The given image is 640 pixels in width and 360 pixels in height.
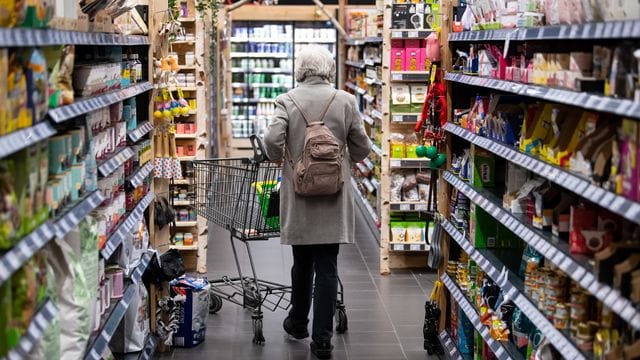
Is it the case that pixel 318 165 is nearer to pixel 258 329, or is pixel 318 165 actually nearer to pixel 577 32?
pixel 258 329

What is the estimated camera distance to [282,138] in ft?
20.0

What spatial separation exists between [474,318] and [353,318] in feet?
6.77

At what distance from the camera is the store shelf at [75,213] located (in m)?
3.47

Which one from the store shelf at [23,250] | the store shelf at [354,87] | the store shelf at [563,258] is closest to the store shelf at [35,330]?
the store shelf at [23,250]

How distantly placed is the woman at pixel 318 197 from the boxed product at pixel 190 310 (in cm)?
73

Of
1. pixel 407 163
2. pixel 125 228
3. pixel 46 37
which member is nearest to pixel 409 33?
pixel 407 163

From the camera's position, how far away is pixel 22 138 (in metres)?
2.98

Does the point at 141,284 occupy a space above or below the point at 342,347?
above

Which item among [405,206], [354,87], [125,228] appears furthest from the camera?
[354,87]

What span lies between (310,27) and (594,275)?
1544 cm

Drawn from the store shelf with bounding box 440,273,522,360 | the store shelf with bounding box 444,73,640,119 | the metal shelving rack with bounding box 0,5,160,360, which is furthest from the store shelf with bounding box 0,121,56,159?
the store shelf with bounding box 440,273,522,360

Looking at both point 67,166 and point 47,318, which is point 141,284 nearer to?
point 67,166

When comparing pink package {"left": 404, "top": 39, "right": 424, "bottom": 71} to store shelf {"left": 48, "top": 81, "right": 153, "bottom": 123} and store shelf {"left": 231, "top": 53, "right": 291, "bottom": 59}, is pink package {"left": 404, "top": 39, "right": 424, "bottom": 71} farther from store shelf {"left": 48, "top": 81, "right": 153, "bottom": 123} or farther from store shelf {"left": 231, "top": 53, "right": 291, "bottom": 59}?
store shelf {"left": 231, "top": 53, "right": 291, "bottom": 59}

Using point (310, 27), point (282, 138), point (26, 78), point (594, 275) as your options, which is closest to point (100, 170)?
point (26, 78)
